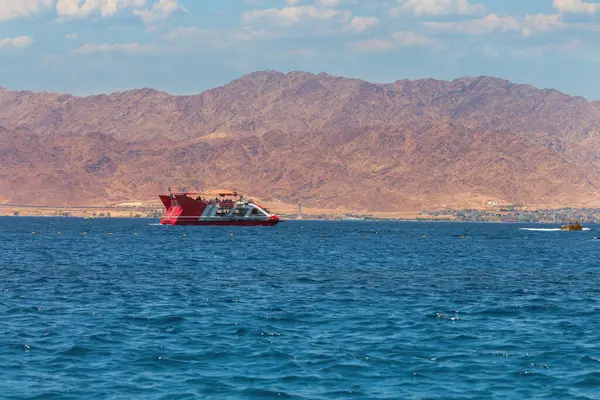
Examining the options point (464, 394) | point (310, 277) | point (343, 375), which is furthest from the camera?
point (310, 277)

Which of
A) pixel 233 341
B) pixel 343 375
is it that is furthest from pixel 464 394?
pixel 233 341

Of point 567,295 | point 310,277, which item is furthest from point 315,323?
point 310,277

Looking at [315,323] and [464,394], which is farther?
[315,323]

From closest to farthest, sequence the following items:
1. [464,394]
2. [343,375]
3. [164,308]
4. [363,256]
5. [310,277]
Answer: [464,394] < [343,375] < [164,308] < [310,277] < [363,256]

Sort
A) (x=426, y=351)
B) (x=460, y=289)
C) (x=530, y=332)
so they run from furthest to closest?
(x=460, y=289) → (x=530, y=332) → (x=426, y=351)

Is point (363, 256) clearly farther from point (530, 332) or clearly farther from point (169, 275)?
point (530, 332)

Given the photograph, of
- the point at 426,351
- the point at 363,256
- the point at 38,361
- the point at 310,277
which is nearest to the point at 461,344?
the point at 426,351

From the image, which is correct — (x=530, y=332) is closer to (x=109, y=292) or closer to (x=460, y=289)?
(x=460, y=289)

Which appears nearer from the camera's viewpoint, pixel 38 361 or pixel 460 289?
pixel 38 361

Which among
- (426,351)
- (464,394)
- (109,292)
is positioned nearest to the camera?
(464,394)
